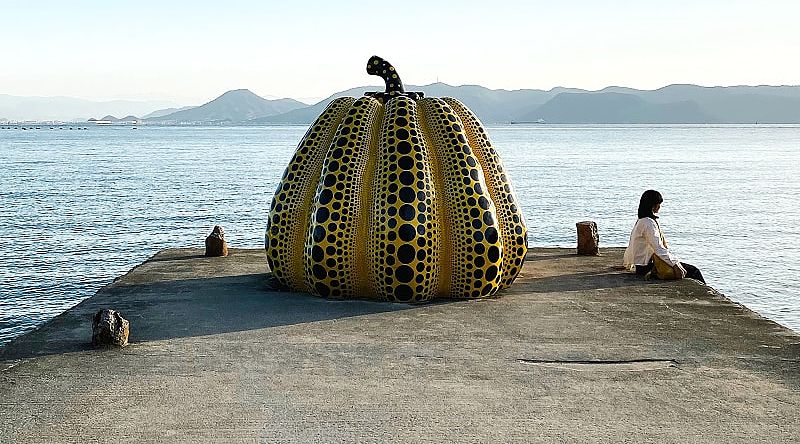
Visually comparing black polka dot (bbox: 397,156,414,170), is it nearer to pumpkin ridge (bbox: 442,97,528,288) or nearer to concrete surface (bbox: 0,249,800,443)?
pumpkin ridge (bbox: 442,97,528,288)

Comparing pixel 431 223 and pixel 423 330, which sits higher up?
pixel 431 223

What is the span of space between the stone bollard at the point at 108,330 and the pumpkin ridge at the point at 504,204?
4631 mm

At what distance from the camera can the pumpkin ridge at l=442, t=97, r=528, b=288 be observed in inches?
484

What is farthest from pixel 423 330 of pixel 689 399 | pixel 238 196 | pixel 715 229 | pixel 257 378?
pixel 238 196

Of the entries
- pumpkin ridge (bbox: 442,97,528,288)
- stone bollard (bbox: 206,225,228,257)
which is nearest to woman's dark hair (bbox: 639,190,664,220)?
pumpkin ridge (bbox: 442,97,528,288)

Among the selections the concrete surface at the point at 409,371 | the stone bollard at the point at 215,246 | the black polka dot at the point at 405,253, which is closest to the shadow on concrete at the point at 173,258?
the stone bollard at the point at 215,246

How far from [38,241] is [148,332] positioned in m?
17.1

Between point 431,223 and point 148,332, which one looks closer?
point 148,332

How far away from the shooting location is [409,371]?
8.78 metres

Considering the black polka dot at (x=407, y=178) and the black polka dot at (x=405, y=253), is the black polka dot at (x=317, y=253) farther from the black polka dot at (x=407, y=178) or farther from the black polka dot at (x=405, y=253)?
the black polka dot at (x=407, y=178)

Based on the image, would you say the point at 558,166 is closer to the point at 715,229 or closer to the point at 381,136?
the point at 715,229

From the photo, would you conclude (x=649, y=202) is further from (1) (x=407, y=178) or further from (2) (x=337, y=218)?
(2) (x=337, y=218)

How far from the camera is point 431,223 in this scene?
11.5m

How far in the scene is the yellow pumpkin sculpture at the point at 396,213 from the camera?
1151 cm
